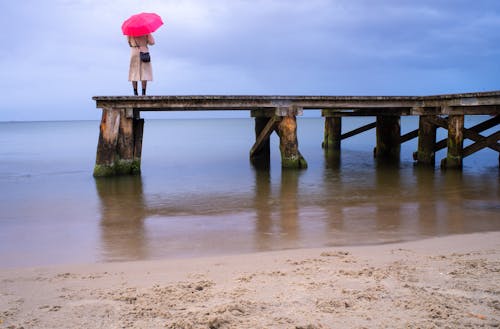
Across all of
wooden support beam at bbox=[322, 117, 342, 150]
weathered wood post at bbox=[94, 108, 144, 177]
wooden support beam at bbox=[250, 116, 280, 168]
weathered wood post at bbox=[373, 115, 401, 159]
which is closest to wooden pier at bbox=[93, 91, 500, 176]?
weathered wood post at bbox=[94, 108, 144, 177]

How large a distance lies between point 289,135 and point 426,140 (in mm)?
4032

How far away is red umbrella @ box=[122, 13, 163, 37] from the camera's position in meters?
10.1

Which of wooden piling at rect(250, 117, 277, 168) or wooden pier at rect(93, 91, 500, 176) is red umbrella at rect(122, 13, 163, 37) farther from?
wooden piling at rect(250, 117, 277, 168)

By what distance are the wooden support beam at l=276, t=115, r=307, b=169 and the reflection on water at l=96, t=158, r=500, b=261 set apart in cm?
122

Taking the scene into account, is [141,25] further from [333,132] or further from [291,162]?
[333,132]

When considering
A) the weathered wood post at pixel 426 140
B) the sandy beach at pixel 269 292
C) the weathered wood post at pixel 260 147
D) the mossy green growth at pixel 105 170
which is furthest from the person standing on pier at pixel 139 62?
the sandy beach at pixel 269 292

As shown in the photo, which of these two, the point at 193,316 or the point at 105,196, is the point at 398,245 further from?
the point at 105,196

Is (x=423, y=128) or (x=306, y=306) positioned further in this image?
(x=423, y=128)

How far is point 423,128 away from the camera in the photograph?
12.7 metres

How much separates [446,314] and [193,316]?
1514 mm

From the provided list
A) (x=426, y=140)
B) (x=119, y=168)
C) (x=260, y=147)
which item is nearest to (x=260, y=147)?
(x=260, y=147)

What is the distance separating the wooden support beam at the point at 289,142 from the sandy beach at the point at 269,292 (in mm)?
7189

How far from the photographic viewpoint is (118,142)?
10.8 m

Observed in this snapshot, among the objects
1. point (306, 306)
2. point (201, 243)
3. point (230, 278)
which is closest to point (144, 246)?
point (201, 243)
